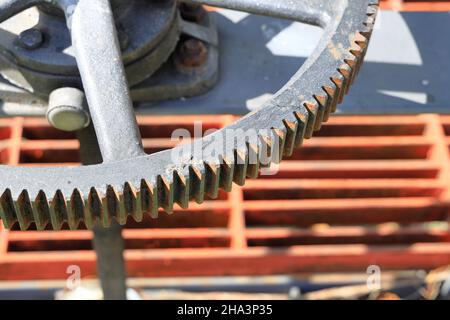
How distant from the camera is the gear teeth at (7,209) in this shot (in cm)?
81

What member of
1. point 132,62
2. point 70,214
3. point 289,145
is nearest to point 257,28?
point 132,62

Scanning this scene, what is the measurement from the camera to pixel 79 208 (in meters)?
0.84

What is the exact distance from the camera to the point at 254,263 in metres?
1.64

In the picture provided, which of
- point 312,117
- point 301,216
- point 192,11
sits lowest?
point 312,117

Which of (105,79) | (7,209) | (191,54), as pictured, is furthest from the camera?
(191,54)

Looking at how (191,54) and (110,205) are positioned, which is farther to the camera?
(191,54)

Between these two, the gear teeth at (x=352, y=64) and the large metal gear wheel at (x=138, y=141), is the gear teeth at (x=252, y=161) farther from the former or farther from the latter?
the gear teeth at (x=352, y=64)

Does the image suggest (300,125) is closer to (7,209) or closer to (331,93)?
(331,93)

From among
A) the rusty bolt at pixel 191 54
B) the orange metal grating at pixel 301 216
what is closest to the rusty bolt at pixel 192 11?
the rusty bolt at pixel 191 54

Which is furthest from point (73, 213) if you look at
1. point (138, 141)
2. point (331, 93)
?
point (331, 93)

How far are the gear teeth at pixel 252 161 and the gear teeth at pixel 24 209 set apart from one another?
9.7 inches

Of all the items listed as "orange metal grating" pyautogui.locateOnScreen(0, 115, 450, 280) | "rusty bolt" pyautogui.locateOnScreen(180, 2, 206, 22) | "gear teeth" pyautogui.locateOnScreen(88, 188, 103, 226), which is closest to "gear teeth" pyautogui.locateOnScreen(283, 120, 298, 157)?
"gear teeth" pyautogui.locateOnScreen(88, 188, 103, 226)

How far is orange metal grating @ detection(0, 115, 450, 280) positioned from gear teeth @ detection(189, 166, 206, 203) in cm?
77

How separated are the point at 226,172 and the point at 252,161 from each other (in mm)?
33
